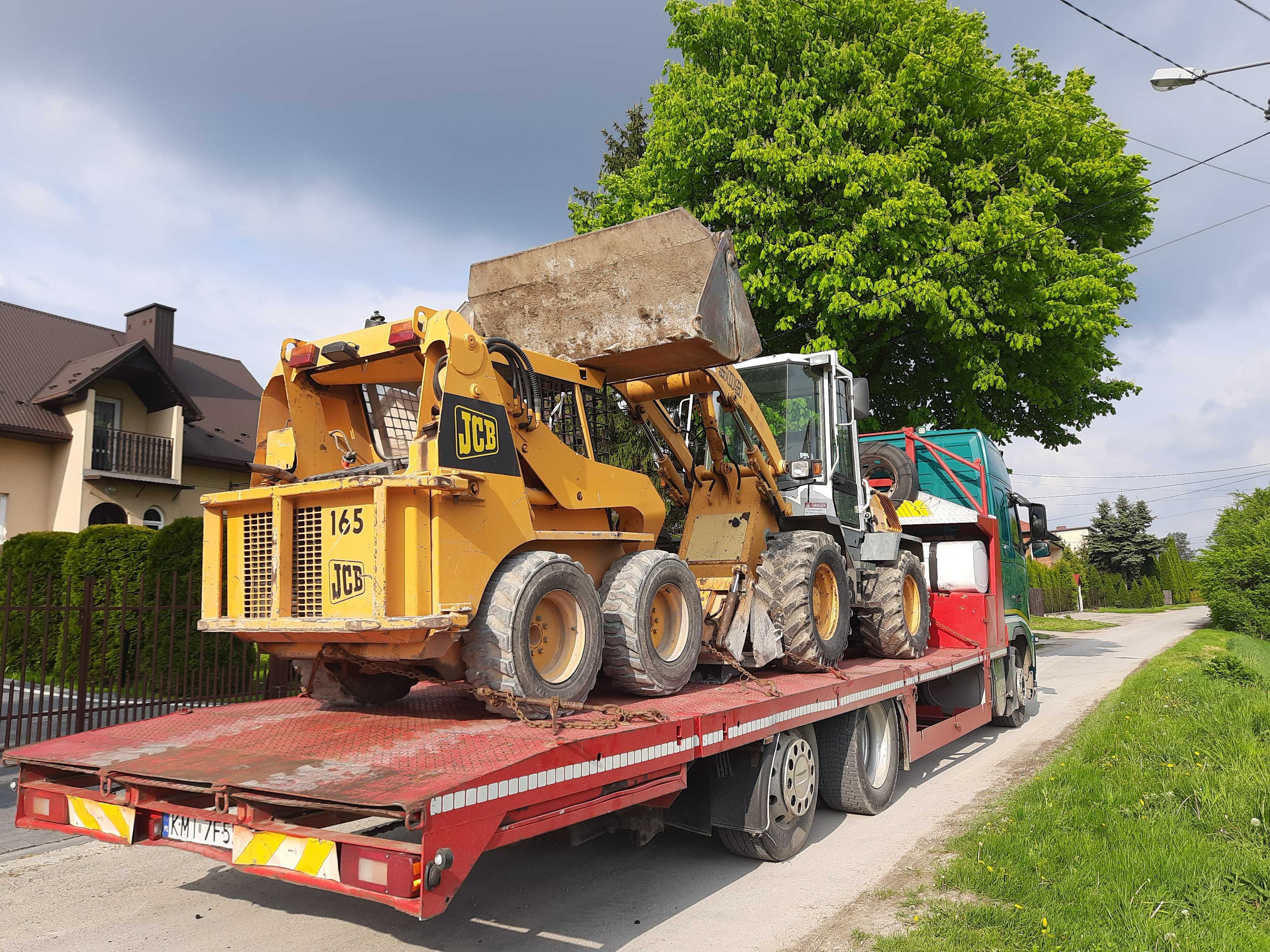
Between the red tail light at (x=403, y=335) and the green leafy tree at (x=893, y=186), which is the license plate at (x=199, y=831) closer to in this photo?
the red tail light at (x=403, y=335)

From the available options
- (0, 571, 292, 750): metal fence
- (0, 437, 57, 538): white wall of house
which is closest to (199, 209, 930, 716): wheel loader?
(0, 571, 292, 750): metal fence

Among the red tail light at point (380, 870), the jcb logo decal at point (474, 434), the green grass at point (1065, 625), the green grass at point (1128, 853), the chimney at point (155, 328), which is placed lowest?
the green grass at point (1065, 625)

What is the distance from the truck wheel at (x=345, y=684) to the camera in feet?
19.5

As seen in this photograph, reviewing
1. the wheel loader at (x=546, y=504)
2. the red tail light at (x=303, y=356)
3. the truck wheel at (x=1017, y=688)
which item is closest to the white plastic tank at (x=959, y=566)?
the truck wheel at (x=1017, y=688)

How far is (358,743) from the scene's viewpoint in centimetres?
445

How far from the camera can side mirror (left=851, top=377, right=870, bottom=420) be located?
Answer: 880 centimetres

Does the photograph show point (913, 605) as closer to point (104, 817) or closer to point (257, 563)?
point (257, 563)

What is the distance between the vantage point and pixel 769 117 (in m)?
15.3

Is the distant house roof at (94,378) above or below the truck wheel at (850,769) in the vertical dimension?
above

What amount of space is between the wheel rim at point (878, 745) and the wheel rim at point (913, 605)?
1.92 m

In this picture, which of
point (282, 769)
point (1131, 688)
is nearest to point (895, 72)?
point (1131, 688)

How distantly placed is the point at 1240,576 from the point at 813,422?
2075 cm

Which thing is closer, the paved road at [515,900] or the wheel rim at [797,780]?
the paved road at [515,900]

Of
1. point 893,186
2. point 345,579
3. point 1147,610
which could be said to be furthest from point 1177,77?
point 1147,610
